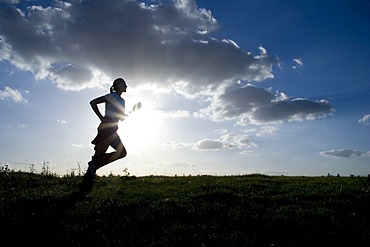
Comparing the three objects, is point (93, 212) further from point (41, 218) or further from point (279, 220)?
point (279, 220)

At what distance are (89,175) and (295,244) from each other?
6699 millimetres

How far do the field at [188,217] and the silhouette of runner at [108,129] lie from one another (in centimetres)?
88

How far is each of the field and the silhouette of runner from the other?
0.88m

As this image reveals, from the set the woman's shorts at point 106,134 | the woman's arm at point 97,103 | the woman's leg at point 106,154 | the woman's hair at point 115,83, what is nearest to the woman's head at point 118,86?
the woman's hair at point 115,83

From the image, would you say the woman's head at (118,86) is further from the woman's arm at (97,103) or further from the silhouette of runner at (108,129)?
the woman's arm at (97,103)

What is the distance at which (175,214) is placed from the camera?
839 centimetres

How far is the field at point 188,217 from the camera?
7.05 m

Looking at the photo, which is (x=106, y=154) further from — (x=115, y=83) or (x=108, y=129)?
(x=115, y=83)

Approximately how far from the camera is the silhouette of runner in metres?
10.7

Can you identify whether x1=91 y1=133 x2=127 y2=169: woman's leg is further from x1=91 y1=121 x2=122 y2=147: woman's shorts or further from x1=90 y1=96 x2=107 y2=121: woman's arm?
x1=90 y1=96 x2=107 y2=121: woman's arm

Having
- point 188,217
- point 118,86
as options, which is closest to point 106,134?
point 118,86

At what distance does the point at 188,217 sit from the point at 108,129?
4133 mm

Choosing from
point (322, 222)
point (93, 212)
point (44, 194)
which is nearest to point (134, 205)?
point (93, 212)

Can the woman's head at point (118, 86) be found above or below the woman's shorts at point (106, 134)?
above
